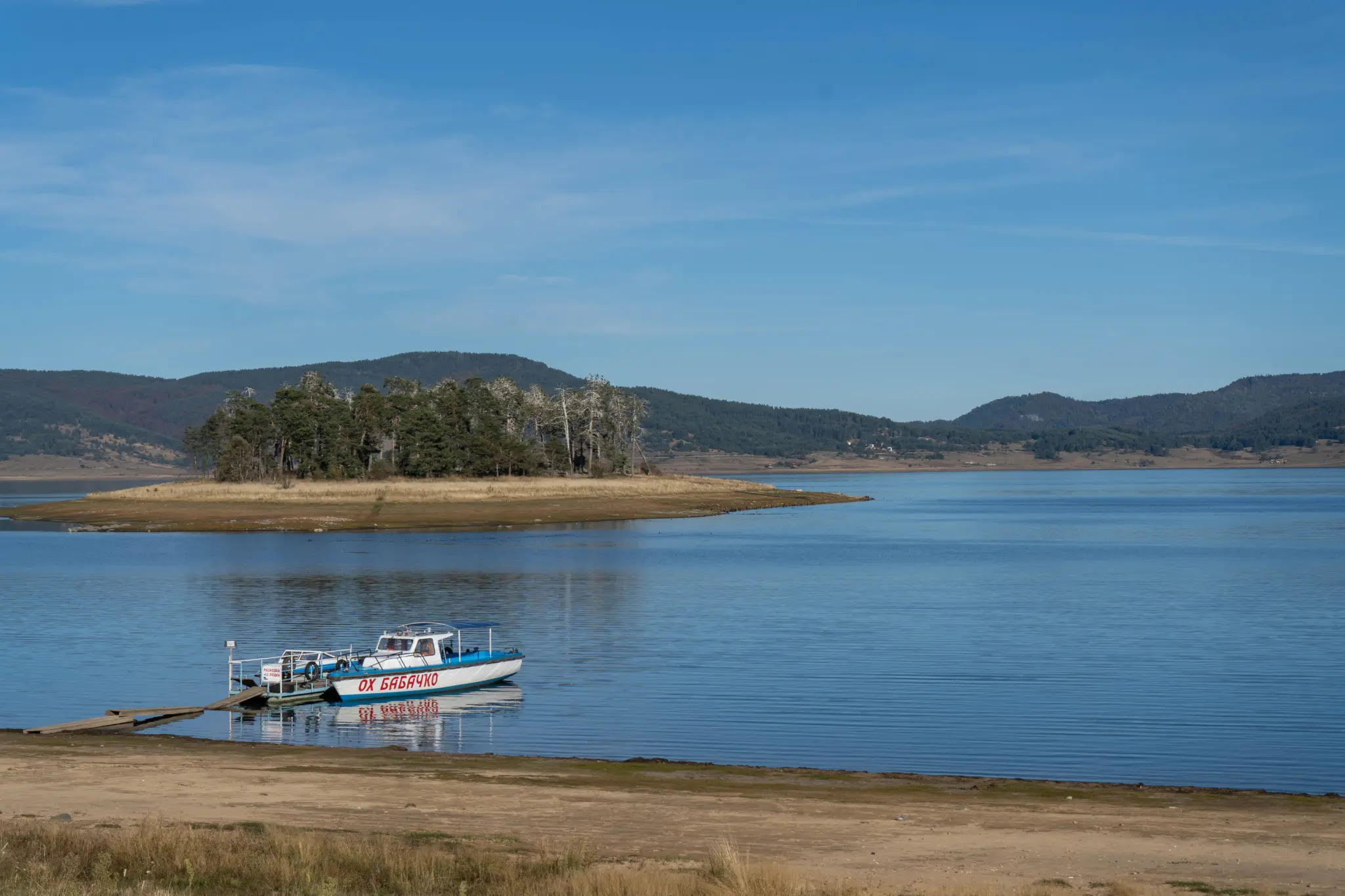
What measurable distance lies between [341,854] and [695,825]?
21.6 feet

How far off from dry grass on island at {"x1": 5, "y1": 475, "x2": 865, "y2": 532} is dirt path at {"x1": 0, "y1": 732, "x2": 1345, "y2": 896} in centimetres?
9524

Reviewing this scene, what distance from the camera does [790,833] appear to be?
22.5 m

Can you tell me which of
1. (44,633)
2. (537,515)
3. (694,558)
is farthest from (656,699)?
(537,515)

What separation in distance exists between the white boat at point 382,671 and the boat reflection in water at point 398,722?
0.34 m

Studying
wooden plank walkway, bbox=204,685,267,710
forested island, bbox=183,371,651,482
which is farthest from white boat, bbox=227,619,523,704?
forested island, bbox=183,371,651,482

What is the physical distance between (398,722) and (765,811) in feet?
56.4

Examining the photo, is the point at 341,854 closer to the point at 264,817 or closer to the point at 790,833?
the point at 264,817

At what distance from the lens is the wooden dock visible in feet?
112

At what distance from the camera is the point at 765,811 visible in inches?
958

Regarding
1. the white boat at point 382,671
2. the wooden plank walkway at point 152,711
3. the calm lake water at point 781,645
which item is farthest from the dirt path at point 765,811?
the white boat at point 382,671

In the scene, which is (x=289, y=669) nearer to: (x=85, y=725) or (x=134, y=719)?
(x=134, y=719)

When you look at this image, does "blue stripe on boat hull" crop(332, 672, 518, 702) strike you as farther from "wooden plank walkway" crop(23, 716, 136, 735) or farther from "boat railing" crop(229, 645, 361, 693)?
"wooden plank walkway" crop(23, 716, 136, 735)

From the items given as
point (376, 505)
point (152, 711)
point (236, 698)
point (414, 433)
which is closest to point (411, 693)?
point (236, 698)

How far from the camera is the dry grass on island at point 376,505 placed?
413 feet
